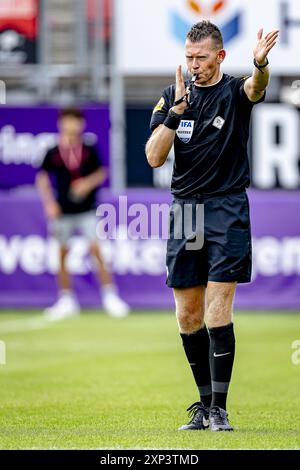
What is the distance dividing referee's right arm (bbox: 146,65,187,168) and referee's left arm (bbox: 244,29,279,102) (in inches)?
15.8

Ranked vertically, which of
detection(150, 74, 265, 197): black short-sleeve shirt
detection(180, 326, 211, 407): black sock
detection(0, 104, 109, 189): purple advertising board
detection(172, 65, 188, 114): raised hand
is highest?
detection(172, 65, 188, 114): raised hand

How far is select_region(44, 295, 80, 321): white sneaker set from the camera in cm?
1627

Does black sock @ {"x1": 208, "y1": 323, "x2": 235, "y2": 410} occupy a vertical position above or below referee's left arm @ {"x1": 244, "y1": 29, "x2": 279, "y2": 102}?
below

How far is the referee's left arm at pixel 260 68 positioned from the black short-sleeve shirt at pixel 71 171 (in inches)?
376

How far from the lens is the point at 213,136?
25.0 ft

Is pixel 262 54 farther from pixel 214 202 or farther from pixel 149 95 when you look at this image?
pixel 149 95

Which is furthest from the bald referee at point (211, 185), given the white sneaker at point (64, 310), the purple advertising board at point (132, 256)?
the purple advertising board at point (132, 256)

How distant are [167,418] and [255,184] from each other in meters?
10.8

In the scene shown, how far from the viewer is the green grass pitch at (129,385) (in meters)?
7.19

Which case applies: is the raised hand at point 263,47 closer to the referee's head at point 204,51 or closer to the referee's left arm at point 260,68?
→ the referee's left arm at point 260,68

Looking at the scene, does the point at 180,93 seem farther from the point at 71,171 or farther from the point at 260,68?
the point at 71,171

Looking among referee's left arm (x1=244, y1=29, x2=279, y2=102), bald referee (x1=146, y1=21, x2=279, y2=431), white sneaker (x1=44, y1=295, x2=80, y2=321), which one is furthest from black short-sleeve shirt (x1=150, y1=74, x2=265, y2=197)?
white sneaker (x1=44, y1=295, x2=80, y2=321)

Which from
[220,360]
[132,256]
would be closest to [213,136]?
[220,360]

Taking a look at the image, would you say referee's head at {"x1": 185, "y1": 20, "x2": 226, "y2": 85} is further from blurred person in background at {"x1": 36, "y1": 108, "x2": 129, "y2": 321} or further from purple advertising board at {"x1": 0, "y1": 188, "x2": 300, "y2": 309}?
purple advertising board at {"x1": 0, "y1": 188, "x2": 300, "y2": 309}
